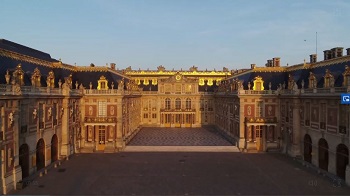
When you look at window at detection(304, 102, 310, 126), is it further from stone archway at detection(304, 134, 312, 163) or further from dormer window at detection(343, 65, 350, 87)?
dormer window at detection(343, 65, 350, 87)

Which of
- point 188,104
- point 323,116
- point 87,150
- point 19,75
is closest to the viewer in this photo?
point 19,75

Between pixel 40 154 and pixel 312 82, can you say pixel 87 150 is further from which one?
pixel 312 82

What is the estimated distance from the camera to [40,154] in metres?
35.1

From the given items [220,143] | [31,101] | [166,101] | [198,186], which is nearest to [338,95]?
[198,186]

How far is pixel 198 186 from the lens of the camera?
28.8m

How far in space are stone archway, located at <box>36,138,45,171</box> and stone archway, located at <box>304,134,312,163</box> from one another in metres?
32.3

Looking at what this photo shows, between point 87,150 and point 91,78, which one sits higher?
point 91,78

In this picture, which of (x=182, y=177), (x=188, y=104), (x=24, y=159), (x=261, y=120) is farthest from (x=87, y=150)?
(x=188, y=104)

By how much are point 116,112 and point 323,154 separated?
2897cm

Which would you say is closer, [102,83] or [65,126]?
[65,126]

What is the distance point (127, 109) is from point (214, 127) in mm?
28501

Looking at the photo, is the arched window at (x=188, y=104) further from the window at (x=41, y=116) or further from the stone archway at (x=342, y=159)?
the stone archway at (x=342, y=159)

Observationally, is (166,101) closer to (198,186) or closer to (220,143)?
(220,143)

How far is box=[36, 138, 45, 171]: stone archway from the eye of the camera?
3444cm
